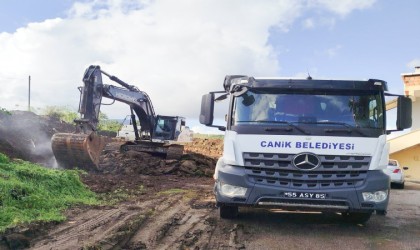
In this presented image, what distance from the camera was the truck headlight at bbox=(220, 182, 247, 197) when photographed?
769 centimetres

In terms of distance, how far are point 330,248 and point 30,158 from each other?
1594 cm

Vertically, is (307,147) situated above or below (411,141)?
above

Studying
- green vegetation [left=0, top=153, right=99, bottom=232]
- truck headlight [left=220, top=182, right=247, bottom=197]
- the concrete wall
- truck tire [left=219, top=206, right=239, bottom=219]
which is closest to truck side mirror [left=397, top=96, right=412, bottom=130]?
truck headlight [left=220, top=182, right=247, bottom=197]

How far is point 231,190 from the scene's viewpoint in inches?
307

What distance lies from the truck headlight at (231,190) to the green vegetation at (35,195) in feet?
9.73

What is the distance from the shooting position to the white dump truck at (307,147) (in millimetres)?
7586

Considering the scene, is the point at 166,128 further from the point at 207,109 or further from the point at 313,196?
the point at 313,196

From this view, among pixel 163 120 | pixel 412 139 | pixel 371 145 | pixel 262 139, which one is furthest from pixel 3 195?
pixel 412 139

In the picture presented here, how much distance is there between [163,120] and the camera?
23.0 m

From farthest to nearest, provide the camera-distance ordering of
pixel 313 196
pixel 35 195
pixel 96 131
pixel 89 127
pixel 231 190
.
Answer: pixel 96 131
pixel 89 127
pixel 35 195
pixel 231 190
pixel 313 196

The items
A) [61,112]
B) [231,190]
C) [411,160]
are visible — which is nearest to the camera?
[231,190]

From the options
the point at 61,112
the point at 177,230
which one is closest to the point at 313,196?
the point at 177,230

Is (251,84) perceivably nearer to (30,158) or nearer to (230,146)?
(230,146)

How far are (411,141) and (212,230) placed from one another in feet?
78.4
